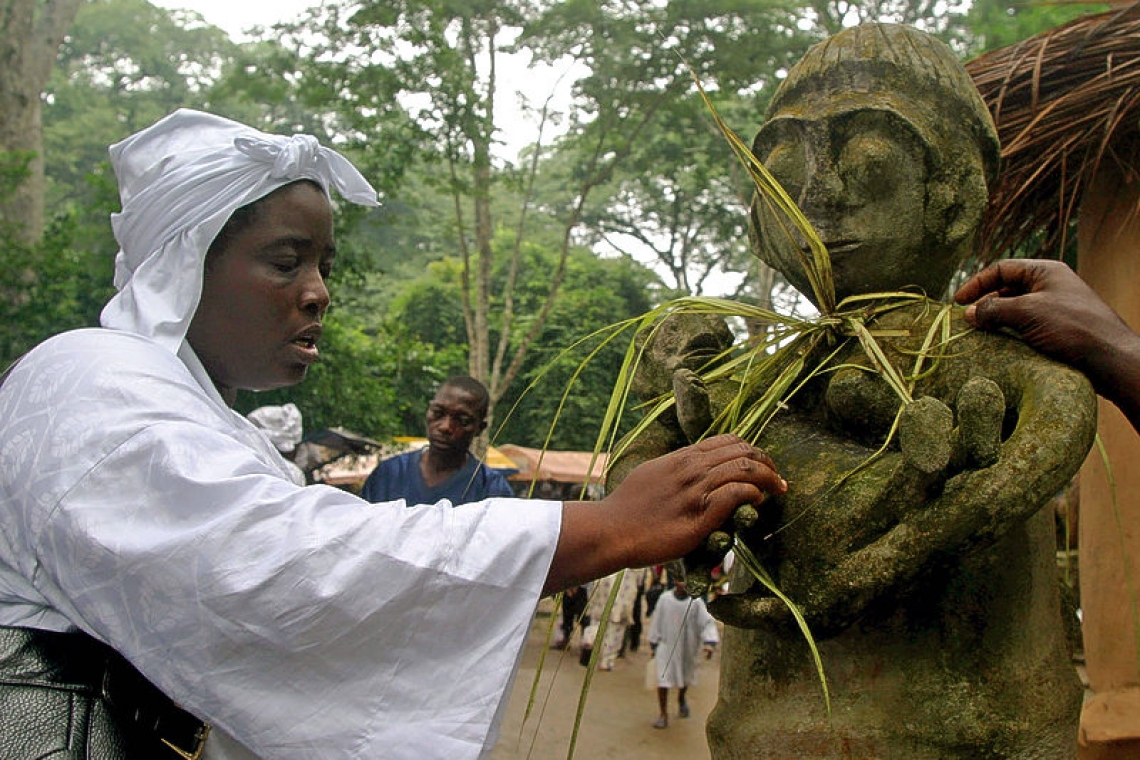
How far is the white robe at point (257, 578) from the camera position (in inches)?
47.9

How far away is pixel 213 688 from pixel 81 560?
0.77 ft

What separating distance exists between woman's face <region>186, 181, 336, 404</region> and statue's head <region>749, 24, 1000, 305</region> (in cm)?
88

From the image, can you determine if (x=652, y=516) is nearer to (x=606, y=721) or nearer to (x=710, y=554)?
(x=710, y=554)

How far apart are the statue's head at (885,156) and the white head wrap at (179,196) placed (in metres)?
0.93

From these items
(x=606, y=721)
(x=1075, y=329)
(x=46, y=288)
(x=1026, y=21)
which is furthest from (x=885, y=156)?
(x=46, y=288)

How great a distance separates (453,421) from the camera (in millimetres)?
4590

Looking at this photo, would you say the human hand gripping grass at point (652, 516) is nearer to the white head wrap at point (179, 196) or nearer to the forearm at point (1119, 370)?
the forearm at point (1119, 370)

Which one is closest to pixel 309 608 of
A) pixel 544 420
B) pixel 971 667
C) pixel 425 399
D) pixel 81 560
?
pixel 81 560

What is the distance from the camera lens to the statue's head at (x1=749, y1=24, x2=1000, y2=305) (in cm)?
175

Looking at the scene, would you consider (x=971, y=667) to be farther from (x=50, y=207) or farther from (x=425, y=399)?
(x=50, y=207)

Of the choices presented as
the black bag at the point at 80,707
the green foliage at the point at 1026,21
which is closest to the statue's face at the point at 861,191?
the black bag at the point at 80,707

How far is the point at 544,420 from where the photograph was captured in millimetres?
16641

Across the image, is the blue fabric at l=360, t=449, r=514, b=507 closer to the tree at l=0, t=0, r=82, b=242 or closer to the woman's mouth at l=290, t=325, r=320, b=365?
the woman's mouth at l=290, t=325, r=320, b=365

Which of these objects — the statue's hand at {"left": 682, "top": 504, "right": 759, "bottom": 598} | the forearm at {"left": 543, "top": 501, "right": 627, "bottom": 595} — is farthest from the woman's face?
the statue's hand at {"left": 682, "top": 504, "right": 759, "bottom": 598}
